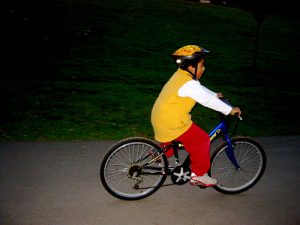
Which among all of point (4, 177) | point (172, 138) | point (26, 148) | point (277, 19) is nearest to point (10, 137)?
point (26, 148)

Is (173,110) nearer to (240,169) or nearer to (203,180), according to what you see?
(203,180)

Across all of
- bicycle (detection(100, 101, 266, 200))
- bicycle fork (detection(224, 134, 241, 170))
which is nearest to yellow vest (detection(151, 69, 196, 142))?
bicycle (detection(100, 101, 266, 200))

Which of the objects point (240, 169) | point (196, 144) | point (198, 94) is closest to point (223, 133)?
point (196, 144)

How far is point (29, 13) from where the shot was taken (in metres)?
21.0

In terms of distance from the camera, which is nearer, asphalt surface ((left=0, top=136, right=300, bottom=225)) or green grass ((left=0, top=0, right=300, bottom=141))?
asphalt surface ((left=0, top=136, right=300, bottom=225))

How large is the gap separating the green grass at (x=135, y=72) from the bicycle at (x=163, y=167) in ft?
7.19

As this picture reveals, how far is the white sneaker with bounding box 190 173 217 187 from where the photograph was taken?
4.68 metres

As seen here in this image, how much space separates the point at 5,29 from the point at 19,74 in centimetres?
751

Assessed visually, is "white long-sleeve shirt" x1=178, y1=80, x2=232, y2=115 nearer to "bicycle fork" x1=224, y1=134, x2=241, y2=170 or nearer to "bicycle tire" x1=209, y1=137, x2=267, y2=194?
"bicycle fork" x1=224, y1=134, x2=241, y2=170

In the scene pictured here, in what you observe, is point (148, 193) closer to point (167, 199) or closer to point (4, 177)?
point (167, 199)

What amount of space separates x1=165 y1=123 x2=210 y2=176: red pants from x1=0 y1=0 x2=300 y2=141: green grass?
9.24 feet

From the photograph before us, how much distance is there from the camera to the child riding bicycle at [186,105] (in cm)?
425

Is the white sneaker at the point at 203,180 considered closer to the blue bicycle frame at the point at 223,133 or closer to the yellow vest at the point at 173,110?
the blue bicycle frame at the point at 223,133

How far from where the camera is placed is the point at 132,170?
461cm
